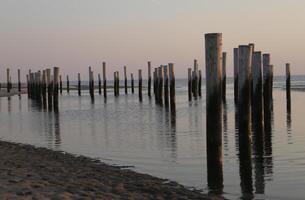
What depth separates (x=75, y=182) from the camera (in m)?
7.49

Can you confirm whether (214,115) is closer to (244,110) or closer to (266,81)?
(244,110)

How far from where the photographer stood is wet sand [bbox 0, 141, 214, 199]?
649cm

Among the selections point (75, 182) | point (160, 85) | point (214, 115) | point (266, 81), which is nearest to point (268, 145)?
point (214, 115)

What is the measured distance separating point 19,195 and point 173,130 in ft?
37.1

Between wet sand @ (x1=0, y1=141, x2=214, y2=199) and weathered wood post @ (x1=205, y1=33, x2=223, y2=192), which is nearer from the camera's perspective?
wet sand @ (x1=0, y1=141, x2=214, y2=199)

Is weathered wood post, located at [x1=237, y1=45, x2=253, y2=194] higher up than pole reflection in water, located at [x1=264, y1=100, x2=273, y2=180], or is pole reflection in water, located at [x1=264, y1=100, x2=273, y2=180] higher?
weathered wood post, located at [x1=237, y1=45, x2=253, y2=194]

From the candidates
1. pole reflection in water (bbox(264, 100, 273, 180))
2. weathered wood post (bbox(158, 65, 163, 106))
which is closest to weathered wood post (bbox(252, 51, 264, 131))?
pole reflection in water (bbox(264, 100, 273, 180))

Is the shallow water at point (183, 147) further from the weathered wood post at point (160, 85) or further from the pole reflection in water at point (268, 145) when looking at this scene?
the weathered wood post at point (160, 85)

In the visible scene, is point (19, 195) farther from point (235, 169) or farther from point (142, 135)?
point (142, 135)

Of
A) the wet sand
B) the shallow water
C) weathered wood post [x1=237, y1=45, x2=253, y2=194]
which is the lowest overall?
the shallow water

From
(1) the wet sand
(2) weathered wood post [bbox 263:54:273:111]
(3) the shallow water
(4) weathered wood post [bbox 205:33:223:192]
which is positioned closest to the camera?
(1) the wet sand

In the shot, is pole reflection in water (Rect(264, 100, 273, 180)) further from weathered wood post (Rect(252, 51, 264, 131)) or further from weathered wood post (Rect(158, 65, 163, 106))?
weathered wood post (Rect(158, 65, 163, 106))

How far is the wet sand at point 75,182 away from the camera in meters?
6.49

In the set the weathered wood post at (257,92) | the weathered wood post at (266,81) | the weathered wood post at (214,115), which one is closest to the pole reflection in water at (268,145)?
the weathered wood post at (266,81)
